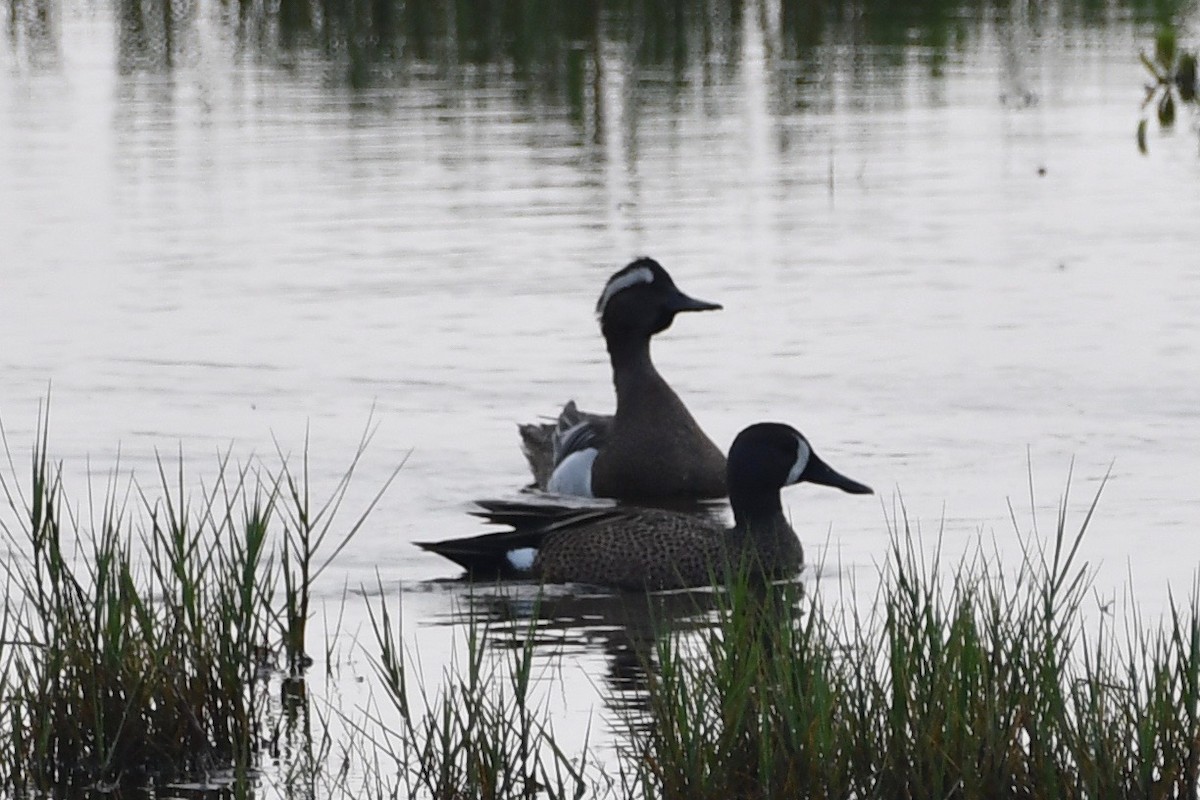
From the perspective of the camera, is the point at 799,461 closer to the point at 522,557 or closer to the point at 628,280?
the point at 522,557

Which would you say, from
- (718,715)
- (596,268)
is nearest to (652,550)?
(718,715)

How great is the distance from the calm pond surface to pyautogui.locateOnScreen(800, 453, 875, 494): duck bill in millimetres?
Answer: 209

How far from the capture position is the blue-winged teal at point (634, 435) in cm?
933

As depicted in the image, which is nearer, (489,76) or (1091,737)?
(1091,737)

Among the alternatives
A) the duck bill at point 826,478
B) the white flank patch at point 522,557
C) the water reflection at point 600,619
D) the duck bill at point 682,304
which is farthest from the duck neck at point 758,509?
the duck bill at point 682,304

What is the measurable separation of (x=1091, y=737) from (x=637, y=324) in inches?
216

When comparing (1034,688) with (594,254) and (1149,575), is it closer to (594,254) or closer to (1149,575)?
(1149,575)

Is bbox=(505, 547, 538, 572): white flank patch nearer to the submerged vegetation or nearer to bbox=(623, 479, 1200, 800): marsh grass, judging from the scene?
the submerged vegetation

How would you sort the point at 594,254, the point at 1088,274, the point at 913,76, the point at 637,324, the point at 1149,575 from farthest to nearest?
1. the point at 913,76
2. the point at 594,254
3. the point at 1088,274
4. the point at 637,324
5. the point at 1149,575

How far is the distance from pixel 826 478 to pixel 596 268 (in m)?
5.82

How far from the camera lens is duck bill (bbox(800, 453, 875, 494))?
25.7ft

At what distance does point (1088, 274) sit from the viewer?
13.0m

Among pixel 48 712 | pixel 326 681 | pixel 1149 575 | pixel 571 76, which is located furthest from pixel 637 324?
pixel 571 76

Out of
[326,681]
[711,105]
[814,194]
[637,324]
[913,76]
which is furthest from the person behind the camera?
[913,76]
